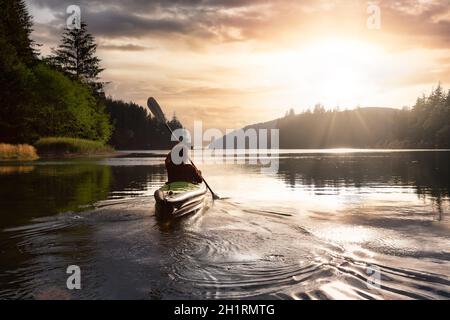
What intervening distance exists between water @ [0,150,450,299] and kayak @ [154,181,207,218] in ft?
1.36

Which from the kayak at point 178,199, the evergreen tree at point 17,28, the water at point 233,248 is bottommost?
the water at point 233,248

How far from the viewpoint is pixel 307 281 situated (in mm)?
6258

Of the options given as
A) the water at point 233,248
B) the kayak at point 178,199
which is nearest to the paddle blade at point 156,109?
the water at point 233,248

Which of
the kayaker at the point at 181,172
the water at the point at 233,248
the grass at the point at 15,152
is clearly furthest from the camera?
the grass at the point at 15,152

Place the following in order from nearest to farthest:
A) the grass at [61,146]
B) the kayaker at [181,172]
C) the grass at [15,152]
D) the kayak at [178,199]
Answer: the kayak at [178,199] < the kayaker at [181,172] < the grass at [15,152] < the grass at [61,146]

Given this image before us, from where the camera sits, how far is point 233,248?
335 inches

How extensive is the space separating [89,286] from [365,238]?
21.3 feet

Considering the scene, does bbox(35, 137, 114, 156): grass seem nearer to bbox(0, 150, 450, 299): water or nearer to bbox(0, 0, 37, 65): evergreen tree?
bbox(0, 0, 37, 65): evergreen tree

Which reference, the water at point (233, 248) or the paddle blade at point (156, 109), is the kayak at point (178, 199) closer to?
the water at point (233, 248)

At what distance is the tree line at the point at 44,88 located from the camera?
47281 mm

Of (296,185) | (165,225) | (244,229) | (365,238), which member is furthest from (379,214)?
(296,185)

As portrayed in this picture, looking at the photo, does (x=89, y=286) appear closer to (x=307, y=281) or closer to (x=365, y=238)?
(x=307, y=281)

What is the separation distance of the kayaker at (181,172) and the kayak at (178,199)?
36cm

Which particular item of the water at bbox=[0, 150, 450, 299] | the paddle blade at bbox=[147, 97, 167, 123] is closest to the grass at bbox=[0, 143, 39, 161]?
the water at bbox=[0, 150, 450, 299]
